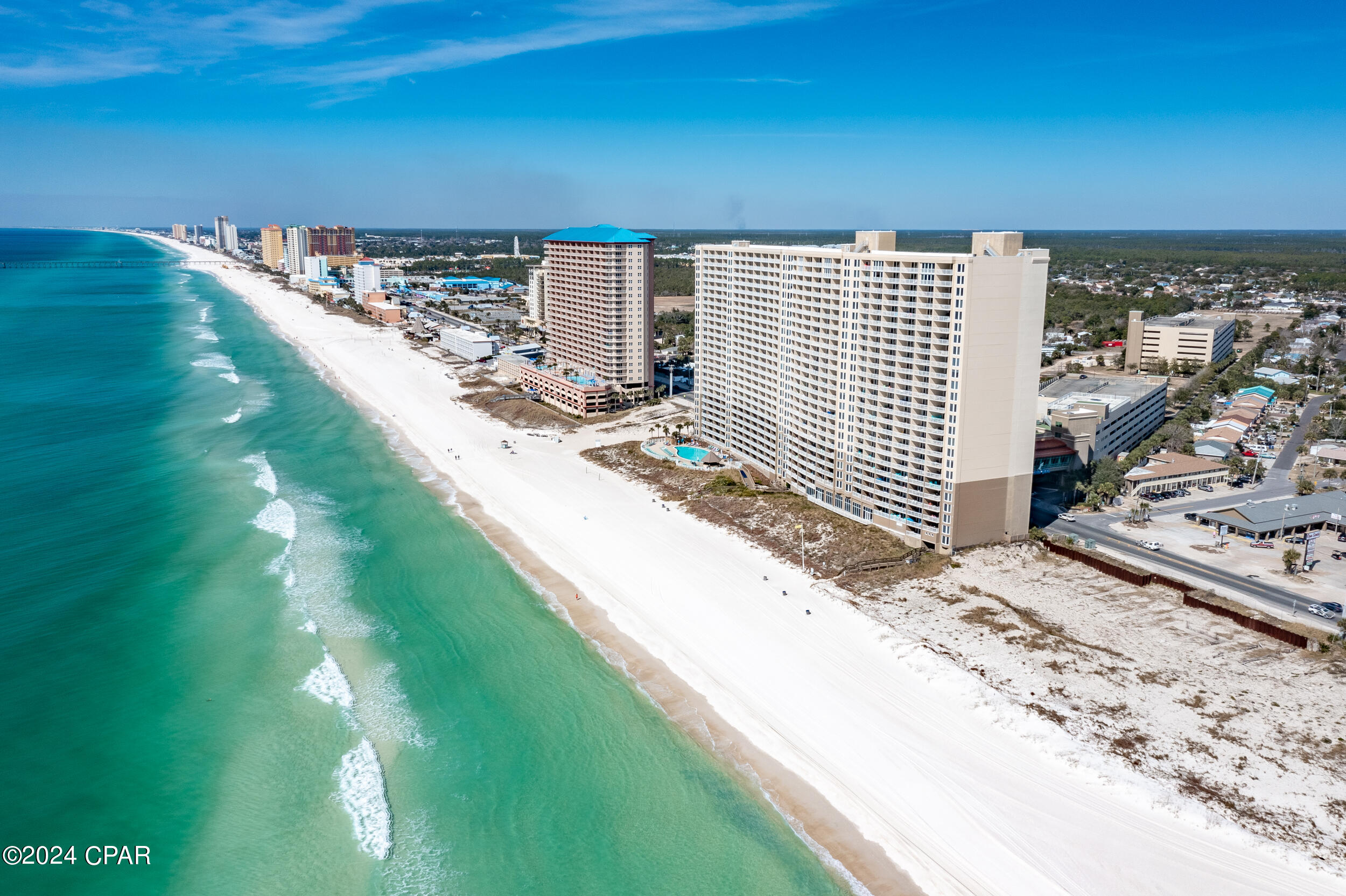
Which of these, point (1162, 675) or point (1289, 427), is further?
point (1289, 427)

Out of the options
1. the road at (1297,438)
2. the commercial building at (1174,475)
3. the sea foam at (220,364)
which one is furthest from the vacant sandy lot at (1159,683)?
the sea foam at (220,364)

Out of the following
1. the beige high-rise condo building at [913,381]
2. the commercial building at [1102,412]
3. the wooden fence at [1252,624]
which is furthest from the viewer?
A: the commercial building at [1102,412]

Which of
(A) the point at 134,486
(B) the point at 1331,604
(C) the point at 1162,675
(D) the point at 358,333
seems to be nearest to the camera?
(C) the point at 1162,675

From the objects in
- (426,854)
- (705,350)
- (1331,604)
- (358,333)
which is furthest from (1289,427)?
(358,333)

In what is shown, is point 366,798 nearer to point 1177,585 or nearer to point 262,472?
point 1177,585

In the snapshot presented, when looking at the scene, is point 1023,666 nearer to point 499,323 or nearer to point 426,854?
point 426,854

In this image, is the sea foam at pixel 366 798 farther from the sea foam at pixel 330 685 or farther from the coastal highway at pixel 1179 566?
the coastal highway at pixel 1179 566
